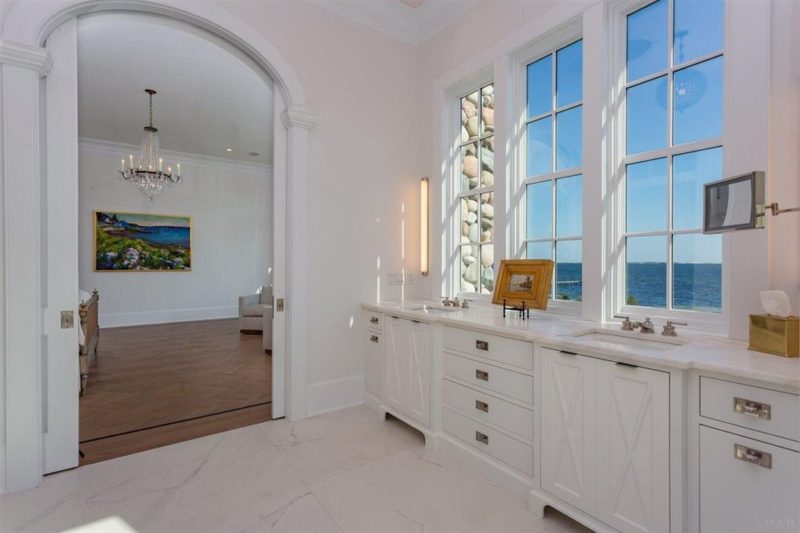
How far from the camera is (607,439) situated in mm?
1627

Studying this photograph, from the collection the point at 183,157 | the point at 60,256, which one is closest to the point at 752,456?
the point at 60,256

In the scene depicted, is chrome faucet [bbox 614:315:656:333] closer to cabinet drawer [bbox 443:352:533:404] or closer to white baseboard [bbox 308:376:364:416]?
cabinet drawer [bbox 443:352:533:404]

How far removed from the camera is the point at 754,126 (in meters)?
1.73

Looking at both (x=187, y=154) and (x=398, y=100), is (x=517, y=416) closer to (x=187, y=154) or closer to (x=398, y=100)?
(x=398, y=100)

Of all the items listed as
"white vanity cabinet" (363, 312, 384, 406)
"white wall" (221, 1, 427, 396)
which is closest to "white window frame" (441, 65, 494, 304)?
"white wall" (221, 1, 427, 396)

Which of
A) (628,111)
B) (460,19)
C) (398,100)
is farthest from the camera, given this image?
(398,100)

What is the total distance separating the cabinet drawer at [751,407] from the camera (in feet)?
3.98

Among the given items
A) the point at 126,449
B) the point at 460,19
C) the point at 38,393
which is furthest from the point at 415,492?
the point at 460,19

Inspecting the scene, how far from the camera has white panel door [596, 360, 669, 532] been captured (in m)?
1.46

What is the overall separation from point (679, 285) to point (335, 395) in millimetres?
2557

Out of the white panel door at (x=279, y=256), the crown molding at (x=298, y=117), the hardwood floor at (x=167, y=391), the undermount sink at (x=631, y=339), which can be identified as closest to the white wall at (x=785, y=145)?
the undermount sink at (x=631, y=339)

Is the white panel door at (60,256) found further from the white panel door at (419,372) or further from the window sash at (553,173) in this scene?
the window sash at (553,173)

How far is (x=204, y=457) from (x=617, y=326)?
2652 millimetres

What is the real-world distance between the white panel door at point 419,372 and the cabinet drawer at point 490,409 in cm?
15
